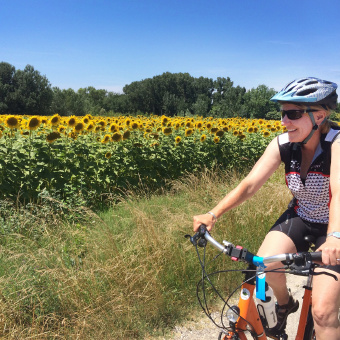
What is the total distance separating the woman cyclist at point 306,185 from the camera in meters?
2.01

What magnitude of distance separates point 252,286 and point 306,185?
2.69 ft

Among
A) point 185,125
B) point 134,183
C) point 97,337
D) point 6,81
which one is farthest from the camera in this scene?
point 6,81

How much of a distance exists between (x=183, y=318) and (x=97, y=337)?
885 millimetres

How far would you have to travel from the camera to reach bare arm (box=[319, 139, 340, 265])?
1696 millimetres

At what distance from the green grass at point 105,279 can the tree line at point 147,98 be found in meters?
19.4

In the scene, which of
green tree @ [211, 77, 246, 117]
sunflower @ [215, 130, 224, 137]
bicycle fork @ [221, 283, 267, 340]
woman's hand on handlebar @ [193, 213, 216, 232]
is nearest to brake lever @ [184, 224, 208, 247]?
woman's hand on handlebar @ [193, 213, 216, 232]

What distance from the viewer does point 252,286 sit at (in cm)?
196

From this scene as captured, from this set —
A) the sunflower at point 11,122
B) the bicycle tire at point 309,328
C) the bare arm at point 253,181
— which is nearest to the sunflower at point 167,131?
the sunflower at point 11,122

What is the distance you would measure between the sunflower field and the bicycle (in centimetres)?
348

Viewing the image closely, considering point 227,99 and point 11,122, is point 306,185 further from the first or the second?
point 227,99

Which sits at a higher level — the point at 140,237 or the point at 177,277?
the point at 140,237

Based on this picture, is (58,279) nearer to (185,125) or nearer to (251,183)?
(251,183)

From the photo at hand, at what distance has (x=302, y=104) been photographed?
226 cm

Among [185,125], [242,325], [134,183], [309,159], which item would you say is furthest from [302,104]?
[185,125]
